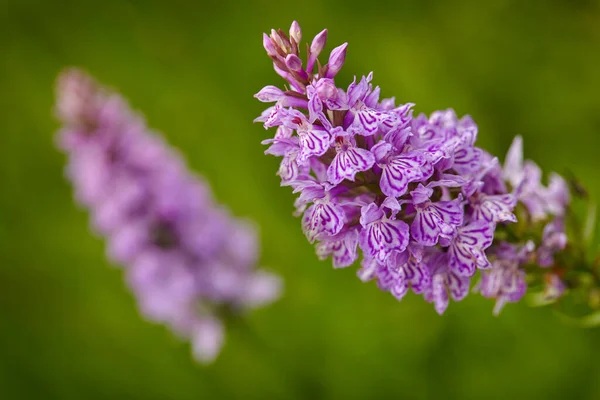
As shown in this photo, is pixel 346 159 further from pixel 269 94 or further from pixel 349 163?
pixel 269 94

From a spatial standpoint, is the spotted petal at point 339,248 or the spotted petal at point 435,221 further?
the spotted petal at point 339,248

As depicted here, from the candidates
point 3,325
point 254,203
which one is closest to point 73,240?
point 3,325

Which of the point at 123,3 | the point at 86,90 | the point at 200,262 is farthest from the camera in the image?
the point at 123,3

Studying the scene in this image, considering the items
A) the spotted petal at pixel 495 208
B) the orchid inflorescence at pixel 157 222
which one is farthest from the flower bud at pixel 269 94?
the orchid inflorescence at pixel 157 222

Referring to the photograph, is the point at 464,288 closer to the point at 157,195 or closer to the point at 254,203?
the point at 157,195

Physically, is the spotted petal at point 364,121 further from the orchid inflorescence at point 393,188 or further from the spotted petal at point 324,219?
the spotted petal at point 324,219

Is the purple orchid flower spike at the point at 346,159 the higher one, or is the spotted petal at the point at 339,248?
the purple orchid flower spike at the point at 346,159
